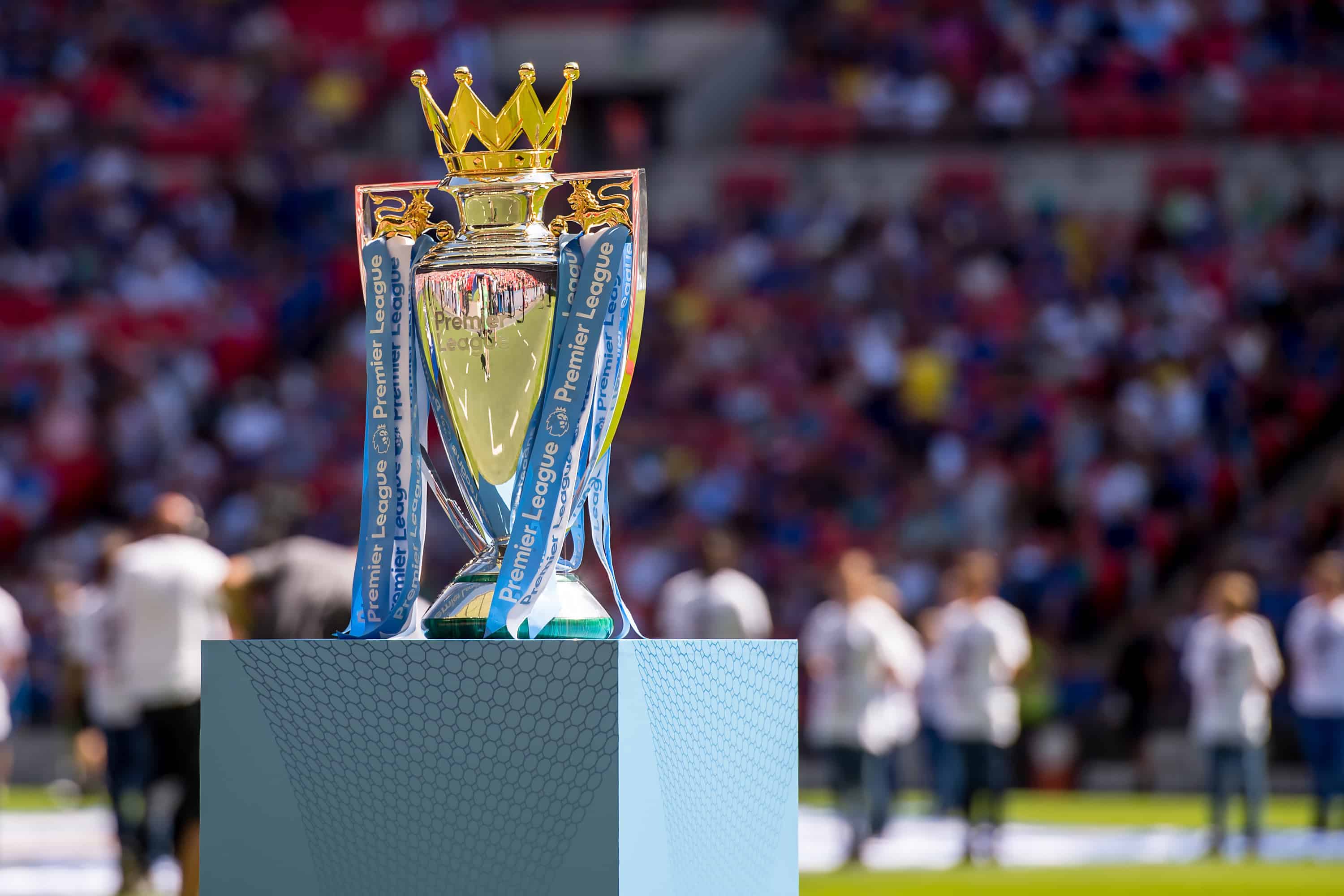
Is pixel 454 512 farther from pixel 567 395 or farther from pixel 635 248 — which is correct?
pixel 635 248

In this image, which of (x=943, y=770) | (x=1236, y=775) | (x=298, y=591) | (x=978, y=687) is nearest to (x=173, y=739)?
(x=298, y=591)

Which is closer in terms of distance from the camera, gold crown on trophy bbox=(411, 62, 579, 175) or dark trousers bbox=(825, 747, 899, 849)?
gold crown on trophy bbox=(411, 62, 579, 175)

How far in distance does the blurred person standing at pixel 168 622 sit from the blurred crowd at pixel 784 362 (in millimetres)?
7879

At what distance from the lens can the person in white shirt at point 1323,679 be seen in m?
13.2

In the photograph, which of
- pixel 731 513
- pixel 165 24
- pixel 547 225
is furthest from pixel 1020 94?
pixel 547 225

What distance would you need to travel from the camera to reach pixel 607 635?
3.51 metres

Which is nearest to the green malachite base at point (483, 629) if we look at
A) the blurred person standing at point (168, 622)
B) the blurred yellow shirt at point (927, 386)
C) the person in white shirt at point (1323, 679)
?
the blurred person standing at point (168, 622)

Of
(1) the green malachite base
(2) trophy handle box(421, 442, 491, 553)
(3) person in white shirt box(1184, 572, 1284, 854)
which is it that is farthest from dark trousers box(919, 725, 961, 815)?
(1) the green malachite base

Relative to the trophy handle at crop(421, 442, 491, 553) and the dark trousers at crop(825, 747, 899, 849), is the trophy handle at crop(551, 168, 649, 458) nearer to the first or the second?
the trophy handle at crop(421, 442, 491, 553)

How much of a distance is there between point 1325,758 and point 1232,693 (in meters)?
1.33

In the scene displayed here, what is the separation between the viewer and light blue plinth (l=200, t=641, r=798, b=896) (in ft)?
10.3

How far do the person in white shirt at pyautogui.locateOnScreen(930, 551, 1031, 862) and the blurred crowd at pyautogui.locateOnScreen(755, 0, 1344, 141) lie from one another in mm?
11452

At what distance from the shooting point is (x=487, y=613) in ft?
11.2

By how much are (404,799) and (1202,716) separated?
10325 millimetres
